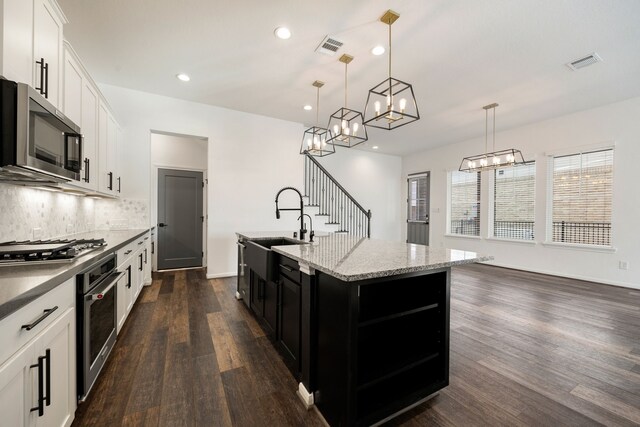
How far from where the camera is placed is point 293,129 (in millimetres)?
5602

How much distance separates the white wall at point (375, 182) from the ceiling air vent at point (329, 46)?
4.36 metres

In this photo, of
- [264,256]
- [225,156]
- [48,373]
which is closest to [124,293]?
[264,256]

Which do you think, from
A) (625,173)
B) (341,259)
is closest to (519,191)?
(625,173)

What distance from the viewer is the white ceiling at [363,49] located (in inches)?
99.0

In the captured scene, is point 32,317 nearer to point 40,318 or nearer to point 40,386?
point 40,318

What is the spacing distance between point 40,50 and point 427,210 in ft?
26.3

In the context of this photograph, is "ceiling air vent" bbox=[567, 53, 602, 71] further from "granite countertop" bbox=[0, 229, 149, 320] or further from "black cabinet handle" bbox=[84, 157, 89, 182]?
"black cabinet handle" bbox=[84, 157, 89, 182]

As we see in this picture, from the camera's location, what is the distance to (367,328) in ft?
5.75

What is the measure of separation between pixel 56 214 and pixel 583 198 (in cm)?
789

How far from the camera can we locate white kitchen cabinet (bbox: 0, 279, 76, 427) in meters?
0.92

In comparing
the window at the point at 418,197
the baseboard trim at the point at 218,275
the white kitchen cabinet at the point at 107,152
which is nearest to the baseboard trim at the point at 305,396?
the white kitchen cabinet at the point at 107,152

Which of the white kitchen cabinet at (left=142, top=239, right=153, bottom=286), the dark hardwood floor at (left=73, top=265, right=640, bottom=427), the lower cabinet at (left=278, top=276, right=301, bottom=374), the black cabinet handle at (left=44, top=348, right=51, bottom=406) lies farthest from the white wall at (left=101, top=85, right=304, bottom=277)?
the black cabinet handle at (left=44, top=348, right=51, bottom=406)

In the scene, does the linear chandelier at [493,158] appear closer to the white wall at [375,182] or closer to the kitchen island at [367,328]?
the white wall at [375,182]

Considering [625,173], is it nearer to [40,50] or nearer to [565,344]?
[565,344]
